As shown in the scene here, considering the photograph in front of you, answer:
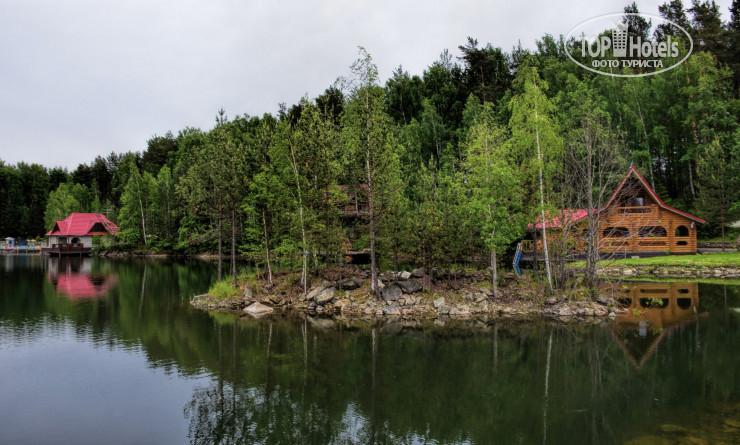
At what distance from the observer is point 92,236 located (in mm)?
76500

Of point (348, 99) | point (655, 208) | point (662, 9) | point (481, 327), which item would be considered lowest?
point (481, 327)

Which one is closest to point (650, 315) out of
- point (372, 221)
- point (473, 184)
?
point (473, 184)

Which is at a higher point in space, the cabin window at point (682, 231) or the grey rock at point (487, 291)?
the cabin window at point (682, 231)

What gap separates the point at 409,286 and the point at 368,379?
40.0 feet

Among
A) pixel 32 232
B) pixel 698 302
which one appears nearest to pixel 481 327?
pixel 698 302

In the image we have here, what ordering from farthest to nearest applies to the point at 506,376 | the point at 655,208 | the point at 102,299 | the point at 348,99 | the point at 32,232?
1. the point at 32,232
2. the point at 655,208
3. the point at 102,299
4. the point at 348,99
5. the point at 506,376

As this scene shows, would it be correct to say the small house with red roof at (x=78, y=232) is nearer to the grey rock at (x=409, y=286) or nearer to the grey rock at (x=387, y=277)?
the grey rock at (x=387, y=277)

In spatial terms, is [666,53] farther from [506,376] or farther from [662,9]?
[506,376]

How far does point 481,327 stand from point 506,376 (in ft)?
22.8

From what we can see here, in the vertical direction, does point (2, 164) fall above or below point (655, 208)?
above

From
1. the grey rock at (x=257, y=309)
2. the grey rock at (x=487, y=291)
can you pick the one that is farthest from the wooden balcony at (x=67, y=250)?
the grey rock at (x=487, y=291)

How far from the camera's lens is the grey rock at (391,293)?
80.5 feet

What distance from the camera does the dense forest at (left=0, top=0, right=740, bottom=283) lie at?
24594 mm

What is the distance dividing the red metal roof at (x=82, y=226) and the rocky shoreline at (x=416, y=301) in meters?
63.1
